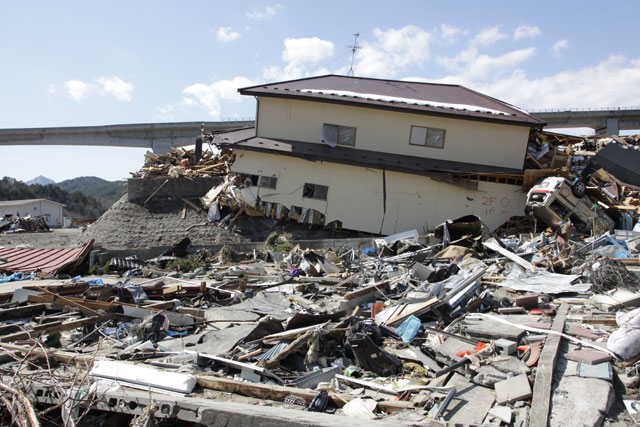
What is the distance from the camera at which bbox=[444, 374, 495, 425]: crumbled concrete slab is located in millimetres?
4066

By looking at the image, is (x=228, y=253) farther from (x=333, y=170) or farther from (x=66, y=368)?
(x=66, y=368)

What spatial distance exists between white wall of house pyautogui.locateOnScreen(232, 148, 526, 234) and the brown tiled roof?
2609mm

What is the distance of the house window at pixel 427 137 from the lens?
17812mm

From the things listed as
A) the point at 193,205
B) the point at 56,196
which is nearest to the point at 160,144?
the point at 193,205

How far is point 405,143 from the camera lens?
1822 centimetres

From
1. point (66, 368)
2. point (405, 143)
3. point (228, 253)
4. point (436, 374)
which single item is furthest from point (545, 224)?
point (66, 368)

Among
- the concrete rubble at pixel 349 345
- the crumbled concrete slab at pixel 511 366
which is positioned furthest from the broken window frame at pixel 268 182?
the crumbled concrete slab at pixel 511 366

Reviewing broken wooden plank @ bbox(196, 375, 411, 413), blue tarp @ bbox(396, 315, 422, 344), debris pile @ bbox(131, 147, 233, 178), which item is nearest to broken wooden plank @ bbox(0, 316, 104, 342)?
broken wooden plank @ bbox(196, 375, 411, 413)

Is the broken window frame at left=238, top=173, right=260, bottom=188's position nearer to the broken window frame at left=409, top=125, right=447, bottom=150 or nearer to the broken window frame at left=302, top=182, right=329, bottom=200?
the broken window frame at left=302, top=182, right=329, bottom=200

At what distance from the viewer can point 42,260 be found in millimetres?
14266

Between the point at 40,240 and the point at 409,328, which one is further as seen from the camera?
the point at 40,240

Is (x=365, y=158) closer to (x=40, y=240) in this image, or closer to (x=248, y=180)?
(x=248, y=180)

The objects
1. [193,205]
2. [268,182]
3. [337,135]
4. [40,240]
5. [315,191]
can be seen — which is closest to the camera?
[315,191]

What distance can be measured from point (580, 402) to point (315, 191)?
1519cm
